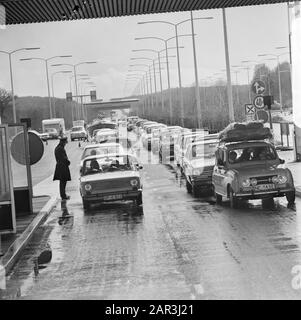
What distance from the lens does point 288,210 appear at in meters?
17.9

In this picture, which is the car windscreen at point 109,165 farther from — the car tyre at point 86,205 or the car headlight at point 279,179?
the car headlight at point 279,179

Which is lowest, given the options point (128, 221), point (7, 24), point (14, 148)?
point (128, 221)

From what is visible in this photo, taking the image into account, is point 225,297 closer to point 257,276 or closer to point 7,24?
point 257,276

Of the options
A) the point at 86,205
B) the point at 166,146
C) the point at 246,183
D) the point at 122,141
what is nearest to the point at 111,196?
the point at 86,205

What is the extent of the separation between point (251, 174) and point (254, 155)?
1.50 m

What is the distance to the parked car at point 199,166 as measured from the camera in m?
22.9

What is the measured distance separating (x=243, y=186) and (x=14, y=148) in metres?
6.23

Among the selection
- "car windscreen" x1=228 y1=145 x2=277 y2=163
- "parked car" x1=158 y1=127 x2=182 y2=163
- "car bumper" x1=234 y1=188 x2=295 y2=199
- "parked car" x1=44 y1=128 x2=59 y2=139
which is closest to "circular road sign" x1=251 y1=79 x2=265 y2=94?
"car windscreen" x1=228 y1=145 x2=277 y2=163

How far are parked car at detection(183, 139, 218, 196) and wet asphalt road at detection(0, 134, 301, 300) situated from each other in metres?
1.80

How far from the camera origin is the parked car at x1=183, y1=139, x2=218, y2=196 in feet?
75.0

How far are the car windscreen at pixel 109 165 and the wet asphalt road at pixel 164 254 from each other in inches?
45.5

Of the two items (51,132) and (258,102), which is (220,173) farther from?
(51,132)
